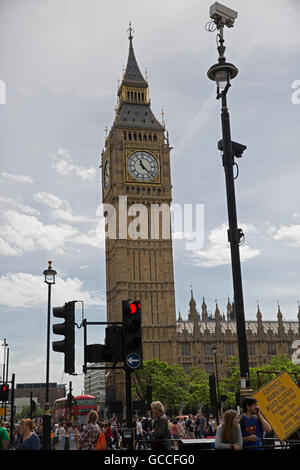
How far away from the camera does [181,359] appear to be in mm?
88625

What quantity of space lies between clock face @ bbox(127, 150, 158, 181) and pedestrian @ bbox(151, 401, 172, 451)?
3126 inches

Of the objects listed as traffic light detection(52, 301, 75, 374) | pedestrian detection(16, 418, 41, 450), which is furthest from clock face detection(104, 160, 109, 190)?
pedestrian detection(16, 418, 41, 450)

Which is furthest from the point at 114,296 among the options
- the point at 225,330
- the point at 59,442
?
the point at 59,442

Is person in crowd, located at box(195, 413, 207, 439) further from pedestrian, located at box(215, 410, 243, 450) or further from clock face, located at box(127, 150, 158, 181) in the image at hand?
clock face, located at box(127, 150, 158, 181)

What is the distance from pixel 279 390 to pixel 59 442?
977cm

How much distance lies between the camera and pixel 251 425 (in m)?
8.96

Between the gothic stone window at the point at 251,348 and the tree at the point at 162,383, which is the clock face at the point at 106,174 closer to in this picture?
the tree at the point at 162,383

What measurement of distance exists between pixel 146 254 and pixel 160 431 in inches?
3096

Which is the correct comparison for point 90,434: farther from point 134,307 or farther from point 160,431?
point 134,307

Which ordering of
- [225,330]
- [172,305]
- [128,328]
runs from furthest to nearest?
[225,330], [172,305], [128,328]

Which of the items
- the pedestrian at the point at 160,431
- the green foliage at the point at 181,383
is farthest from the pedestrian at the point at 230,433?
the green foliage at the point at 181,383

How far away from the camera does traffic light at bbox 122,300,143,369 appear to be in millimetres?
10000

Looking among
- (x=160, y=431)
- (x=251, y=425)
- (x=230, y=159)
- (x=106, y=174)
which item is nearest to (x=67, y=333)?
(x=160, y=431)
